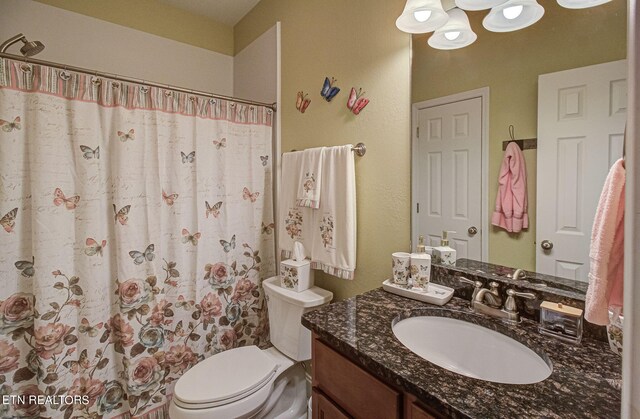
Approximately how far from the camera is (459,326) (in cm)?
99

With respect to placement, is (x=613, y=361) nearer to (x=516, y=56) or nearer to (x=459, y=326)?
(x=459, y=326)

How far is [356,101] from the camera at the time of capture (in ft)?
4.68

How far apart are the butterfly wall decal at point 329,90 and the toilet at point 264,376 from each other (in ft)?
3.33

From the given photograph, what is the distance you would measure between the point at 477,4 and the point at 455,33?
0.13 meters

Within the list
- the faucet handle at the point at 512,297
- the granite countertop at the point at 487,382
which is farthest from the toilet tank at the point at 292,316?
the faucet handle at the point at 512,297

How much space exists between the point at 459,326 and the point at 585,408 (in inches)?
16.1

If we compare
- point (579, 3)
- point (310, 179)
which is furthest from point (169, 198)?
point (579, 3)

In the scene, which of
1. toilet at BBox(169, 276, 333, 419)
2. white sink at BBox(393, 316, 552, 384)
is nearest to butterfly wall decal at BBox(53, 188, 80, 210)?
toilet at BBox(169, 276, 333, 419)

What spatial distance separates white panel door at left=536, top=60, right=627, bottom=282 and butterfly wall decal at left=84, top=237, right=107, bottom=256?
5.99 feet

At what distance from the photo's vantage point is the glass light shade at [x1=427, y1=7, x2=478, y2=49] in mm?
1104

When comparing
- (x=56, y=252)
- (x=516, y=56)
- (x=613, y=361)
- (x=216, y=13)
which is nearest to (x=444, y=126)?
(x=516, y=56)

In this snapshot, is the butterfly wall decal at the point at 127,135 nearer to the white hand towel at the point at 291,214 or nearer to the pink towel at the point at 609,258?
the white hand towel at the point at 291,214

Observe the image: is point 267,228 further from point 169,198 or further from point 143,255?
point 143,255

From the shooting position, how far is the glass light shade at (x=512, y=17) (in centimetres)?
95
